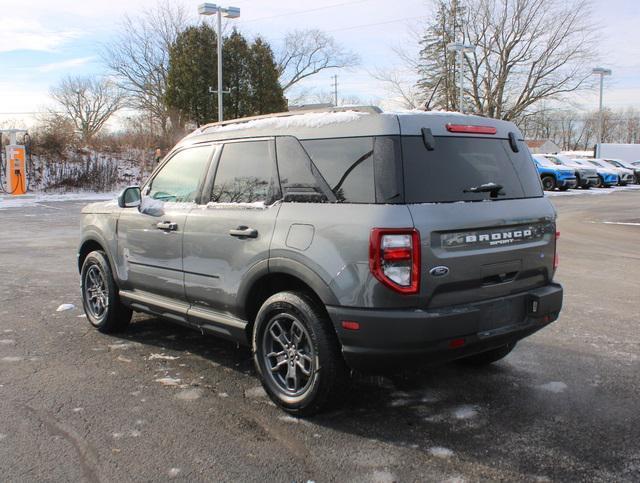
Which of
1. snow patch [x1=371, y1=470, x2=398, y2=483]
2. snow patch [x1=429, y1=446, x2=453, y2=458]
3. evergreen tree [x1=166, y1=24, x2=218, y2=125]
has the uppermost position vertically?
evergreen tree [x1=166, y1=24, x2=218, y2=125]

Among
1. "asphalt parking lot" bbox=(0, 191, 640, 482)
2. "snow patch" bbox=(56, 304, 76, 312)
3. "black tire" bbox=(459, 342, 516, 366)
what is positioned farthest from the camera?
"snow patch" bbox=(56, 304, 76, 312)

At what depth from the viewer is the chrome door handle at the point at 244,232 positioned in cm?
400

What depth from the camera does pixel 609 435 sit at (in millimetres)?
3525

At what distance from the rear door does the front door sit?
0.17 m

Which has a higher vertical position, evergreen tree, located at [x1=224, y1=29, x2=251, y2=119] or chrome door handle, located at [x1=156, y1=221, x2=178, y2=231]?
evergreen tree, located at [x1=224, y1=29, x2=251, y2=119]

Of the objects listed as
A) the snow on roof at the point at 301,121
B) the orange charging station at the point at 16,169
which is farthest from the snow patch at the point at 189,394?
the orange charging station at the point at 16,169

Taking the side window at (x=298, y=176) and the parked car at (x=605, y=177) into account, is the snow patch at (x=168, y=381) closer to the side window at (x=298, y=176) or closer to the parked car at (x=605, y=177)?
the side window at (x=298, y=176)

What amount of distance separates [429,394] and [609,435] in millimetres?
1144

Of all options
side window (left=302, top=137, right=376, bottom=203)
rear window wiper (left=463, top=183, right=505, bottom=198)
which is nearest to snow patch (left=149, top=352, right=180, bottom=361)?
side window (left=302, top=137, right=376, bottom=203)

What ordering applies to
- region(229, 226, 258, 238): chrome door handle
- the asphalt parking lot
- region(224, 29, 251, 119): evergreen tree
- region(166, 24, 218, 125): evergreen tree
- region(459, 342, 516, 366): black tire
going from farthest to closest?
region(224, 29, 251, 119): evergreen tree < region(166, 24, 218, 125): evergreen tree < region(459, 342, 516, 366): black tire < region(229, 226, 258, 238): chrome door handle < the asphalt parking lot

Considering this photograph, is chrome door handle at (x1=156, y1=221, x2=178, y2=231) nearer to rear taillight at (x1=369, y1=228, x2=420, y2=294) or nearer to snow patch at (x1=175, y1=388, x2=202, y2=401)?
snow patch at (x1=175, y1=388, x2=202, y2=401)

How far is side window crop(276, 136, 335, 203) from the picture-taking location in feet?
12.3

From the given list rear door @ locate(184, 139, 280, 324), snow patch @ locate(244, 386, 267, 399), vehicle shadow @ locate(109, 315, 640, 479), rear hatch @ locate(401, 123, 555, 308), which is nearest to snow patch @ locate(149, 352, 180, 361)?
vehicle shadow @ locate(109, 315, 640, 479)

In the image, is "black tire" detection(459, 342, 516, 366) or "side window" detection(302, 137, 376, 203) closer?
"side window" detection(302, 137, 376, 203)
